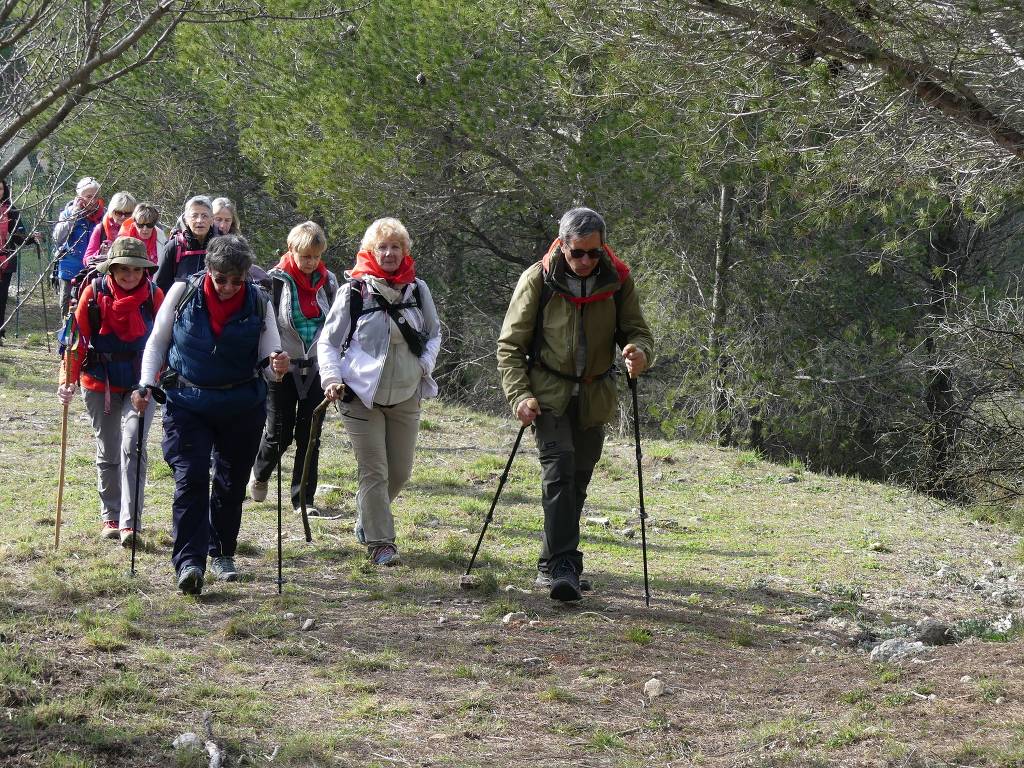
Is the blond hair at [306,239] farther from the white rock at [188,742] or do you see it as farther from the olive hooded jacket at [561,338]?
the white rock at [188,742]

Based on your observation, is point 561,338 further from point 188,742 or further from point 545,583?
point 188,742

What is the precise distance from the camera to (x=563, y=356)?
20.8 feet

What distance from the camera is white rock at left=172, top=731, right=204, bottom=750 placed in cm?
441

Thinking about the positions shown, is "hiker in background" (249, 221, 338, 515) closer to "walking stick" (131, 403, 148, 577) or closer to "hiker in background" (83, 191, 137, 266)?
"walking stick" (131, 403, 148, 577)

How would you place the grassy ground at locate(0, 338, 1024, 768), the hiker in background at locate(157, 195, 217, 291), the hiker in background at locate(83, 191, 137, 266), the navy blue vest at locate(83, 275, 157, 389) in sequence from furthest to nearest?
the hiker in background at locate(83, 191, 137, 266) < the hiker in background at locate(157, 195, 217, 291) < the navy blue vest at locate(83, 275, 157, 389) < the grassy ground at locate(0, 338, 1024, 768)

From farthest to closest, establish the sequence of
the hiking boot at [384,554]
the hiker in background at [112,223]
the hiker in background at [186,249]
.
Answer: the hiker in background at [112,223]
the hiker in background at [186,249]
the hiking boot at [384,554]

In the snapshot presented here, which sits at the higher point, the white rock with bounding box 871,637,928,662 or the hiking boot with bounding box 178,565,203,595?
the hiking boot with bounding box 178,565,203,595

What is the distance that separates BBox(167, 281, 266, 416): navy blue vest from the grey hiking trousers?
98 centimetres

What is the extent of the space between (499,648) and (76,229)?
7.80 metres

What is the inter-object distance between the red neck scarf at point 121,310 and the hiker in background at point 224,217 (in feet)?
3.60

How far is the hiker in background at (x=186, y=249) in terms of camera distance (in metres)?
7.82

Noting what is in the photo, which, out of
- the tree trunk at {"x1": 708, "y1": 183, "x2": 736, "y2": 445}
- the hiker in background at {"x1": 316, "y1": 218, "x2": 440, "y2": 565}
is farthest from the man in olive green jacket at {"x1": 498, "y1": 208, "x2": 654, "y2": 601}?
the tree trunk at {"x1": 708, "y1": 183, "x2": 736, "y2": 445}

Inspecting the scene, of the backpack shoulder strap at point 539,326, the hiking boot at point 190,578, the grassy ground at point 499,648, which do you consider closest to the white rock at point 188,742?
the grassy ground at point 499,648

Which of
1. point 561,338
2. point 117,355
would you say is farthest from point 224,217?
point 561,338
